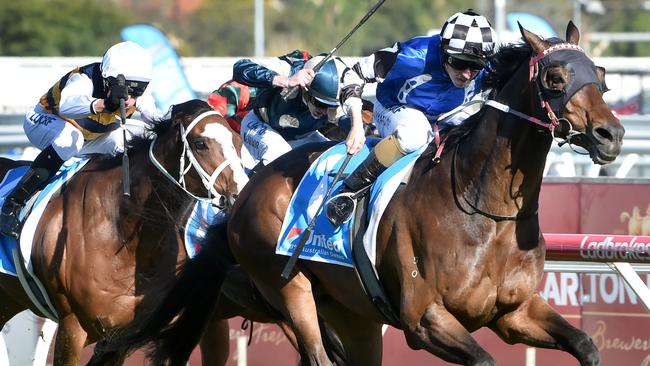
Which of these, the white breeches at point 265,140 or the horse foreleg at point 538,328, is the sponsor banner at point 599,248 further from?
the white breeches at point 265,140

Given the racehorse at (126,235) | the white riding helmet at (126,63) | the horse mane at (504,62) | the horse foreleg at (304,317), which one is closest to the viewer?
the horse mane at (504,62)

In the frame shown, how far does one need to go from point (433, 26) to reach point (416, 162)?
42.4 m

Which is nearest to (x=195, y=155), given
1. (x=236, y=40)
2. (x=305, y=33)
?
(x=305, y=33)

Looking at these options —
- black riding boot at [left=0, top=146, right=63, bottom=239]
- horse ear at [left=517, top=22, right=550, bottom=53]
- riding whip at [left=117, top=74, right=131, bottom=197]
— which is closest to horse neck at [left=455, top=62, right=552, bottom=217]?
horse ear at [left=517, top=22, right=550, bottom=53]

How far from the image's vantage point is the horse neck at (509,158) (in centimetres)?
545

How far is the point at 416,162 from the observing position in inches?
234

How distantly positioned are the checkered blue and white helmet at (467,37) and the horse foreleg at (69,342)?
243 cm

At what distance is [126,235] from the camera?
662 centimetres

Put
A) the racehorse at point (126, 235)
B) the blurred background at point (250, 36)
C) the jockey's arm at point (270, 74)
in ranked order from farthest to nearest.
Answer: the blurred background at point (250, 36) → the racehorse at point (126, 235) → the jockey's arm at point (270, 74)

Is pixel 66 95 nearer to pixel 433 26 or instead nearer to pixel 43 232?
pixel 43 232

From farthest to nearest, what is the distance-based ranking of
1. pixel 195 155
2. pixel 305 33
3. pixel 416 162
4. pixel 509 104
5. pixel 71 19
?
pixel 305 33
pixel 71 19
pixel 195 155
pixel 416 162
pixel 509 104

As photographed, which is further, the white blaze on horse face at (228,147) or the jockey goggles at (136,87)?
the jockey goggles at (136,87)

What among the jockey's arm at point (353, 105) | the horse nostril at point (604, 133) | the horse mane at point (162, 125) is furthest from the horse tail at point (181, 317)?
the horse nostril at point (604, 133)

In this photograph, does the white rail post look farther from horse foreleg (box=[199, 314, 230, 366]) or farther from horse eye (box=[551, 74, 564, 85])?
horse foreleg (box=[199, 314, 230, 366])
